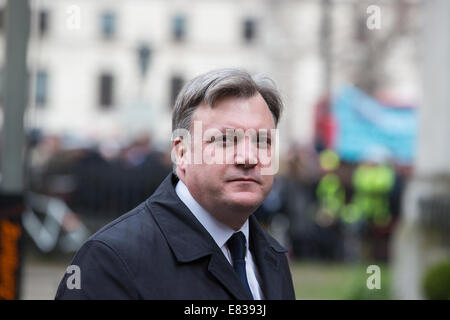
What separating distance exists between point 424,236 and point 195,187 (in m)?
8.53

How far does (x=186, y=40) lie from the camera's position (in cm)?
6369

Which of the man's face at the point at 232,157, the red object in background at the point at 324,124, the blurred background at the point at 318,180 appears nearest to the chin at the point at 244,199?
the man's face at the point at 232,157

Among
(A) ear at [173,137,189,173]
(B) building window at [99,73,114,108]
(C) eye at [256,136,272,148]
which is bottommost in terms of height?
(B) building window at [99,73,114,108]

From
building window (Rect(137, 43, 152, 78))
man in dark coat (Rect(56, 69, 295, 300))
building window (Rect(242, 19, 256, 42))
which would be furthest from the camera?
building window (Rect(242, 19, 256, 42))

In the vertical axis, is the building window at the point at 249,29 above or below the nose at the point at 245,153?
above

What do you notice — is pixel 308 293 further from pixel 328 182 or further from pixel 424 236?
pixel 328 182

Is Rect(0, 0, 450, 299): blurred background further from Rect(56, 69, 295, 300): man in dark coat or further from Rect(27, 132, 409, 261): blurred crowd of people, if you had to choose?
Rect(56, 69, 295, 300): man in dark coat

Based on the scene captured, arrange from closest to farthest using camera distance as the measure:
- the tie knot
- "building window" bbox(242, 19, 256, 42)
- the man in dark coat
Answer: the man in dark coat → the tie knot → "building window" bbox(242, 19, 256, 42)

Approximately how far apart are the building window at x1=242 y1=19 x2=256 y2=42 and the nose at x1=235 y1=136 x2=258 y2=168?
196 ft

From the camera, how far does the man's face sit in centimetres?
273

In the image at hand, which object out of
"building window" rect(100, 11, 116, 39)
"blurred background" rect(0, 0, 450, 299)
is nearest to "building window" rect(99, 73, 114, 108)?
"building window" rect(100, 11, 116, 39)

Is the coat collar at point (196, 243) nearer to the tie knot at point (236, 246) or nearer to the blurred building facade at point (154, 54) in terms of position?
the tie knot at point (236, 246)

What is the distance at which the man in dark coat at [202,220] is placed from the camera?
262cm
